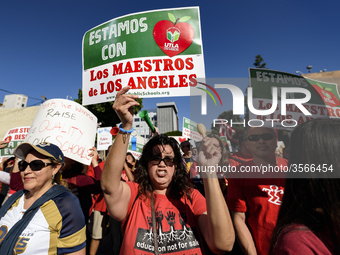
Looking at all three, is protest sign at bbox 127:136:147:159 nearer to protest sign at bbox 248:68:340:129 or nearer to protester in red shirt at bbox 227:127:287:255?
protester in red shirt at bbox 227:127:287:255

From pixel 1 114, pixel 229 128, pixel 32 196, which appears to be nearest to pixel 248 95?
pixel 229 128

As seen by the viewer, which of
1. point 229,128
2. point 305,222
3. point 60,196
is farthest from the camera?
point 60,196

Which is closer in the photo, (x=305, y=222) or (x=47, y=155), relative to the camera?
(x=305, y=222)

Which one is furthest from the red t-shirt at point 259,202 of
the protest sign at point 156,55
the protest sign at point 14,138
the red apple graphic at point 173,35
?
the protest sign at point 14,138

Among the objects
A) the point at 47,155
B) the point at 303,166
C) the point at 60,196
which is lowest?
the point at 60,196

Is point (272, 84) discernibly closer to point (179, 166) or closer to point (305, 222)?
point (179, 166)

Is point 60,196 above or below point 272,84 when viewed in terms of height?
below

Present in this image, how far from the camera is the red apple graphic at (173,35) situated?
2.26 metres

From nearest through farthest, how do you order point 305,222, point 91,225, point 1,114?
point 305,222 → point 91,225 → point 1,114

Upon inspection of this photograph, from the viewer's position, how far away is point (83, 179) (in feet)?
9.75

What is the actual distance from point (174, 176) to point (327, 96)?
A: 2.05m

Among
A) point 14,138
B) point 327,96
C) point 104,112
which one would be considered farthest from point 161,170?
point 104,112

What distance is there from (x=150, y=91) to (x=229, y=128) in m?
1.00

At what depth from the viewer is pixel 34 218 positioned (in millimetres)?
1705
